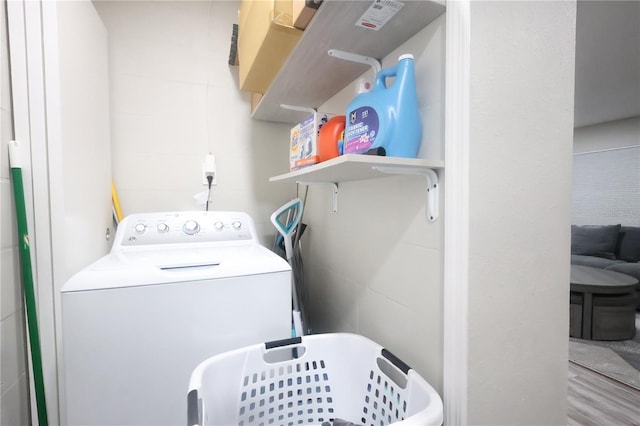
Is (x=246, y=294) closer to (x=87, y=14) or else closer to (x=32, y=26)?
(x=32, y=26)

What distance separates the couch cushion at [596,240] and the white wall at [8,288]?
5.84 m

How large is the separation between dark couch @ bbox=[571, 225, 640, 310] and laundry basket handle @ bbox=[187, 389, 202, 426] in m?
4.84

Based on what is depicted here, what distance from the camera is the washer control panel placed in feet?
3.99

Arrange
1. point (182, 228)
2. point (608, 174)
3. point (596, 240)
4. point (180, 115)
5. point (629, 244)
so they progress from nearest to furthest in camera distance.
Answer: point (182, 228)
point (180, 115)
point (629, 244)
point (596, 240)
point (608, 174)

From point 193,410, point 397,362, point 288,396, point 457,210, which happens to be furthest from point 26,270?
point 457,210

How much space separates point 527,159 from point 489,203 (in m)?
0.20

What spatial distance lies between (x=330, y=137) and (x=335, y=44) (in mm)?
279

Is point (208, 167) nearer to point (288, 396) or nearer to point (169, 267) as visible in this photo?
point (169, 267)

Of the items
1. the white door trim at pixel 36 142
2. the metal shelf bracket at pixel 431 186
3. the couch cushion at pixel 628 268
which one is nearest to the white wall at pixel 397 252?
the metal shelf bracket at pixel 431 186

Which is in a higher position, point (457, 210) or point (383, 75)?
point (383, 75)

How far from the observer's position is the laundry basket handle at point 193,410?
59 centimetres

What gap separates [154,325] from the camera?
0.86 meters

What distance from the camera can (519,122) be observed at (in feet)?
2.59

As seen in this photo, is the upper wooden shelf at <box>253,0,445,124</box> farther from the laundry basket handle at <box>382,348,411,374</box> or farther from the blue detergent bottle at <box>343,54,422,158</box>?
the laundry basket handle at <box>382,348,411,374</box>
